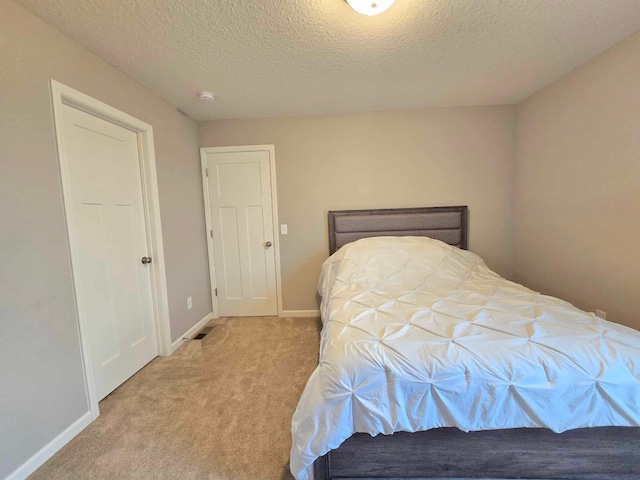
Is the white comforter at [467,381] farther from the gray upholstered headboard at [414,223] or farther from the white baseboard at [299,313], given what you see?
the white baseboard at [299,313]

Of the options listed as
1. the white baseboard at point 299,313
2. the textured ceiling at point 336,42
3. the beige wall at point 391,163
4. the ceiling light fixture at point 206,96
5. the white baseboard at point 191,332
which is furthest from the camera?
the white baseboard at point 299,313

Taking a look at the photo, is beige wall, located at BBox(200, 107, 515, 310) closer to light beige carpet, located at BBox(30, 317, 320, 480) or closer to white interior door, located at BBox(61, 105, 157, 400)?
white interior door, located at BBox(61, 105, 157, 400)

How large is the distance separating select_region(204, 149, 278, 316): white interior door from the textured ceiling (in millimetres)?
738

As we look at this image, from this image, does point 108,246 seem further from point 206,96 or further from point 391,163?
point 391,163

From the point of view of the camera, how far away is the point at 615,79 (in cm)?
190

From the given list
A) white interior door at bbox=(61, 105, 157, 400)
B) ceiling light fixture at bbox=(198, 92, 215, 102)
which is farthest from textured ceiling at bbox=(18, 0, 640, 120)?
white interior door at bbox=(61, 105, 157, 400)

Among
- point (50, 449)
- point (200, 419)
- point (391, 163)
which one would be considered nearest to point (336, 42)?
point (391, 163)

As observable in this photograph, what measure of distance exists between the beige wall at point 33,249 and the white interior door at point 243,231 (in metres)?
1.40

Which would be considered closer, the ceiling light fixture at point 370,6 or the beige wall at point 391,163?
the ceiling light fixture at point 370,6

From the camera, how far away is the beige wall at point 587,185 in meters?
1.86

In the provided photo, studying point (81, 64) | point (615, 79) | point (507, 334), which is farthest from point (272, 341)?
point (615, 79)

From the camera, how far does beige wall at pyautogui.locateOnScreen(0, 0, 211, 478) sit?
1.30 m

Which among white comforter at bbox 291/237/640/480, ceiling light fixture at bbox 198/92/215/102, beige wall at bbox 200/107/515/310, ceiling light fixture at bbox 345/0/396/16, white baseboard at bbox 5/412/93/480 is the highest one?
ceiling light fixture at bbox 198/92/215/102

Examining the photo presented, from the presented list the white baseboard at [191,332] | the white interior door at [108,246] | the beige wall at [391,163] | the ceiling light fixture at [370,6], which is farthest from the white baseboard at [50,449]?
the ceiling light fixture at [370,6]
